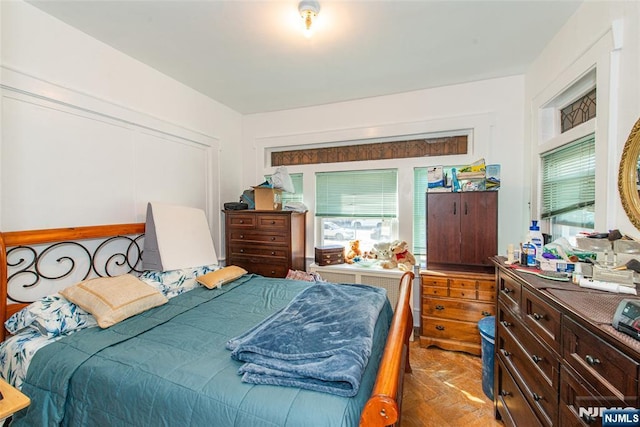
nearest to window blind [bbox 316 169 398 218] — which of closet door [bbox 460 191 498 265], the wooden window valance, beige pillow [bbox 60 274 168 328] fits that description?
the wooden window valance

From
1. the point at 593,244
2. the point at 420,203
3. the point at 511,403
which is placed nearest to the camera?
the point at 593,244

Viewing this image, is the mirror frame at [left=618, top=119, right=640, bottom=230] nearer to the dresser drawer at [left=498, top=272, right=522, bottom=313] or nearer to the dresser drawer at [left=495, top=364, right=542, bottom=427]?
the dresser drawer at [left=498, top=272, right=522, bottom=313]

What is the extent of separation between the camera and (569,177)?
206 centimetres

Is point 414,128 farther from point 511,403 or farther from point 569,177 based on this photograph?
point 511,403

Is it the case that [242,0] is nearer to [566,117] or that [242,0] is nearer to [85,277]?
[85,277]

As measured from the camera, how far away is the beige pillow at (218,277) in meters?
→ 2.45

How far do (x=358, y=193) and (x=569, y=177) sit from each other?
2003 mm

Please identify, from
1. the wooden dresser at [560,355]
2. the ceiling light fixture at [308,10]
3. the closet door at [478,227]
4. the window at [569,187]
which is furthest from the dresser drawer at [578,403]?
the ceiling light fixture at [308,10]

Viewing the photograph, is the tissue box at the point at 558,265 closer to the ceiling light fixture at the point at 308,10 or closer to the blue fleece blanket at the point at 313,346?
the blue fleece blanket at the point at 313,346

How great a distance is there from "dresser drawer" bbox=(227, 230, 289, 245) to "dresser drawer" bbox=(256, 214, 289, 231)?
0.27ft

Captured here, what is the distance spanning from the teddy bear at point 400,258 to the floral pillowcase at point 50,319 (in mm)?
2620

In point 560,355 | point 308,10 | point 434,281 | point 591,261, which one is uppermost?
point 308,10

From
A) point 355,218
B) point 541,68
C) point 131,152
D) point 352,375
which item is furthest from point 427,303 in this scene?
point 131,152

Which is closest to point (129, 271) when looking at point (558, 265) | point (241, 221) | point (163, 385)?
point (241, 221)
